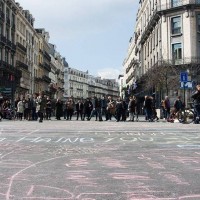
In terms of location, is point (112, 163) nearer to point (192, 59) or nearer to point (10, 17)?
point (192, 59)

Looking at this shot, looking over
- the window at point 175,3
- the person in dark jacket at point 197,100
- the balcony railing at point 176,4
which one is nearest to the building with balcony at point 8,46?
the balcony railing at point 176,4

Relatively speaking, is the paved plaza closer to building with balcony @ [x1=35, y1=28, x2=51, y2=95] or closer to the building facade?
building with balcony @ [x1=35, y1=28, x2=51, y2=95]

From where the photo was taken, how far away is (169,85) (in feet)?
135

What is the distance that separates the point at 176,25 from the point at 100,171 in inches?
1664

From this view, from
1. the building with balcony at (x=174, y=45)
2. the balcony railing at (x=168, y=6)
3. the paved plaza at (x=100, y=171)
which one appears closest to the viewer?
the paved plaza at (x=100, y=171)

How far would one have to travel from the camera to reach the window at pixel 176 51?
4544 centimetres

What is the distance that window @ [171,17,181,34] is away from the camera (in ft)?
151

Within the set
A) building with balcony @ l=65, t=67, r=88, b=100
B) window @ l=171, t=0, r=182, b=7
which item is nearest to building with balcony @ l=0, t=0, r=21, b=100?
window @ l=171, t=0, r=182, b=7

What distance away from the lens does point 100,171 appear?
6309 mm

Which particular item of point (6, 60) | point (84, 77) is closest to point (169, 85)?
point (6, 60)

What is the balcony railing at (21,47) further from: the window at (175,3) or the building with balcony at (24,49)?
the window at (175,3)

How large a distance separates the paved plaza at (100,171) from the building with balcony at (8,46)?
44667 millimetres

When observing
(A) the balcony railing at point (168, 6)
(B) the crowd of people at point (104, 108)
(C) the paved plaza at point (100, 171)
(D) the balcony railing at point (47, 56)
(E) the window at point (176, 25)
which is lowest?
(C) the paved plaza at point (100, 171)

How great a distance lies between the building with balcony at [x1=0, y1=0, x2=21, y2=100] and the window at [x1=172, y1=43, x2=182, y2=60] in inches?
829
